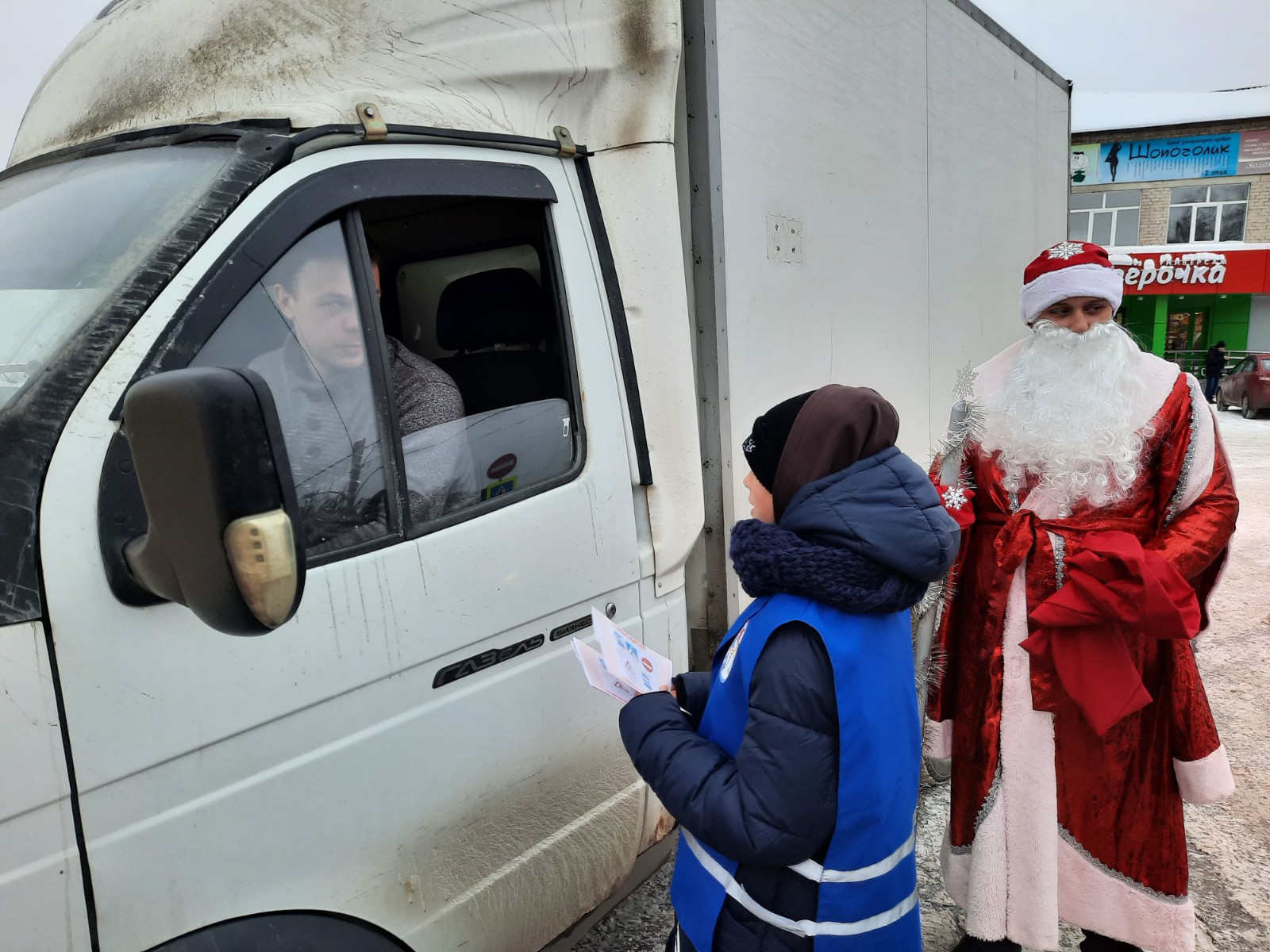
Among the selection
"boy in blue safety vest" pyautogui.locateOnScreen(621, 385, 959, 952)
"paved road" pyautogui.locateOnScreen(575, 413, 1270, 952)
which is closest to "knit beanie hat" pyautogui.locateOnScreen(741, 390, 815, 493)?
"boy in blue safety vest" pyautogui.locateOnScreen(621, 385, 959, 952)

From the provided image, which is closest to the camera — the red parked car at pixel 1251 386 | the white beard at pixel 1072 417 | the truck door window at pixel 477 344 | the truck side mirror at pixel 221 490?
the truck side mirror at pixel 221 490

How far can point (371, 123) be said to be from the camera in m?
1.68

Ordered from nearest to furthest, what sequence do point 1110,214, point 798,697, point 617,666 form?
1. point 798,697
2. point 617,666
3. point 1110,214

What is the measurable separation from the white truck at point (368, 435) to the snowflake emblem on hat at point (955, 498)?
59cm

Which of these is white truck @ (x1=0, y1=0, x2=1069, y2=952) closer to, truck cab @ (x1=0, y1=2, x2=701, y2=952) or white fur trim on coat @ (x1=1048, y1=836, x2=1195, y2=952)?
truck cab @ (x1=0, y1=2, x2=701, y2=952)

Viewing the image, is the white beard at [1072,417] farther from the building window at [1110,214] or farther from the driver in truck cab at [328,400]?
the building window at [1110,214]

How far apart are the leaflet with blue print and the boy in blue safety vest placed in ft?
0.32

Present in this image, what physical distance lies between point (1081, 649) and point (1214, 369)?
26911 mm

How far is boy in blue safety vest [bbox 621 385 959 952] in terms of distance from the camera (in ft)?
4.60

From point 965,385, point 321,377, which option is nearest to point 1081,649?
point 965,385

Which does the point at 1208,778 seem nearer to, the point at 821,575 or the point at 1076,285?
the point at 1076,285

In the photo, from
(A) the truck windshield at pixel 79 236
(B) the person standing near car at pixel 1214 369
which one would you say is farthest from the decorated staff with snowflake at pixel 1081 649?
(B) the person standing near car at pixel 1214 369

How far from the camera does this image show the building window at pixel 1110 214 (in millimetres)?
28891

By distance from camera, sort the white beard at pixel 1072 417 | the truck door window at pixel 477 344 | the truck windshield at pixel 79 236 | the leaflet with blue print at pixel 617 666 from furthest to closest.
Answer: the white beard at pixel 1072 417 → the truck door window at pixel 477 344 → the leaflet with blue print at pixel 617 666 → the truck windshield at pixel 79 236
